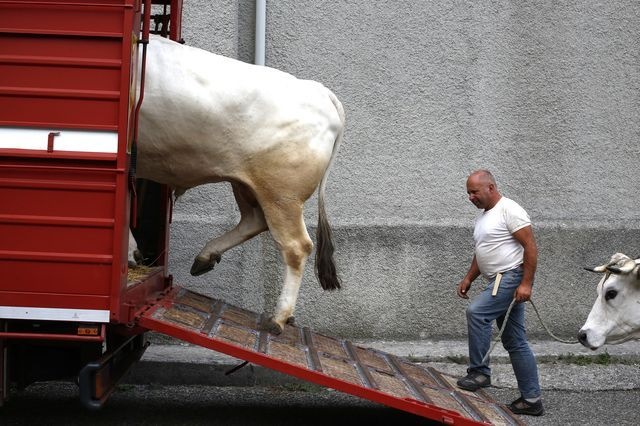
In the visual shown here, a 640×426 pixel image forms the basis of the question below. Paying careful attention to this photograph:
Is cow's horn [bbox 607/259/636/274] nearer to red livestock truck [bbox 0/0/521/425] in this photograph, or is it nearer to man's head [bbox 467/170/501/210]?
man's head [bbox 467/170/501/210]

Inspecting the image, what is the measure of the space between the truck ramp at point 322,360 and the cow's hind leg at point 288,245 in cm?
12

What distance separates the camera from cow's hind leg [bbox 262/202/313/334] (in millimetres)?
5594

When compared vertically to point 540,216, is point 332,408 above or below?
below

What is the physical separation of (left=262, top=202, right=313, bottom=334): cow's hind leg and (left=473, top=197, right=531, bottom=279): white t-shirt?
116 cm

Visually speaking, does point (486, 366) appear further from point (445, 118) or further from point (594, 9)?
point (594, 9)

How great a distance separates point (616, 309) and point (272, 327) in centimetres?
224

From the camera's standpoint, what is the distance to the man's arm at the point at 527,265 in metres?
5.60

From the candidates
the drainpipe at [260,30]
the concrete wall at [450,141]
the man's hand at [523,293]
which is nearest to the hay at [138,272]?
the concrete wall at [450,141]

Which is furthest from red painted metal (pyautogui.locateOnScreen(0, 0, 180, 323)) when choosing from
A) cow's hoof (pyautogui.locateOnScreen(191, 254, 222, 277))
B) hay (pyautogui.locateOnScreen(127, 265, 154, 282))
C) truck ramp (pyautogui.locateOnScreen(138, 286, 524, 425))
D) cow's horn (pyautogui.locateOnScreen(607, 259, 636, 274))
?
cow's horn (pyautogui.locateOnScreen(607, 259, 636, 274))

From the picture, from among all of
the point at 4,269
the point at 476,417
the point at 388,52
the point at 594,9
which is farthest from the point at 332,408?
the point at 594,9

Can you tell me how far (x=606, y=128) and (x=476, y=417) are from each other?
4.21 m

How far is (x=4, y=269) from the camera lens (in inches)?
170

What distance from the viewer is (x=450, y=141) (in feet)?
26.5

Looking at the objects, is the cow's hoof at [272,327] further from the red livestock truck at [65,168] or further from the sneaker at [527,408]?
the sneaker at [527,408]
